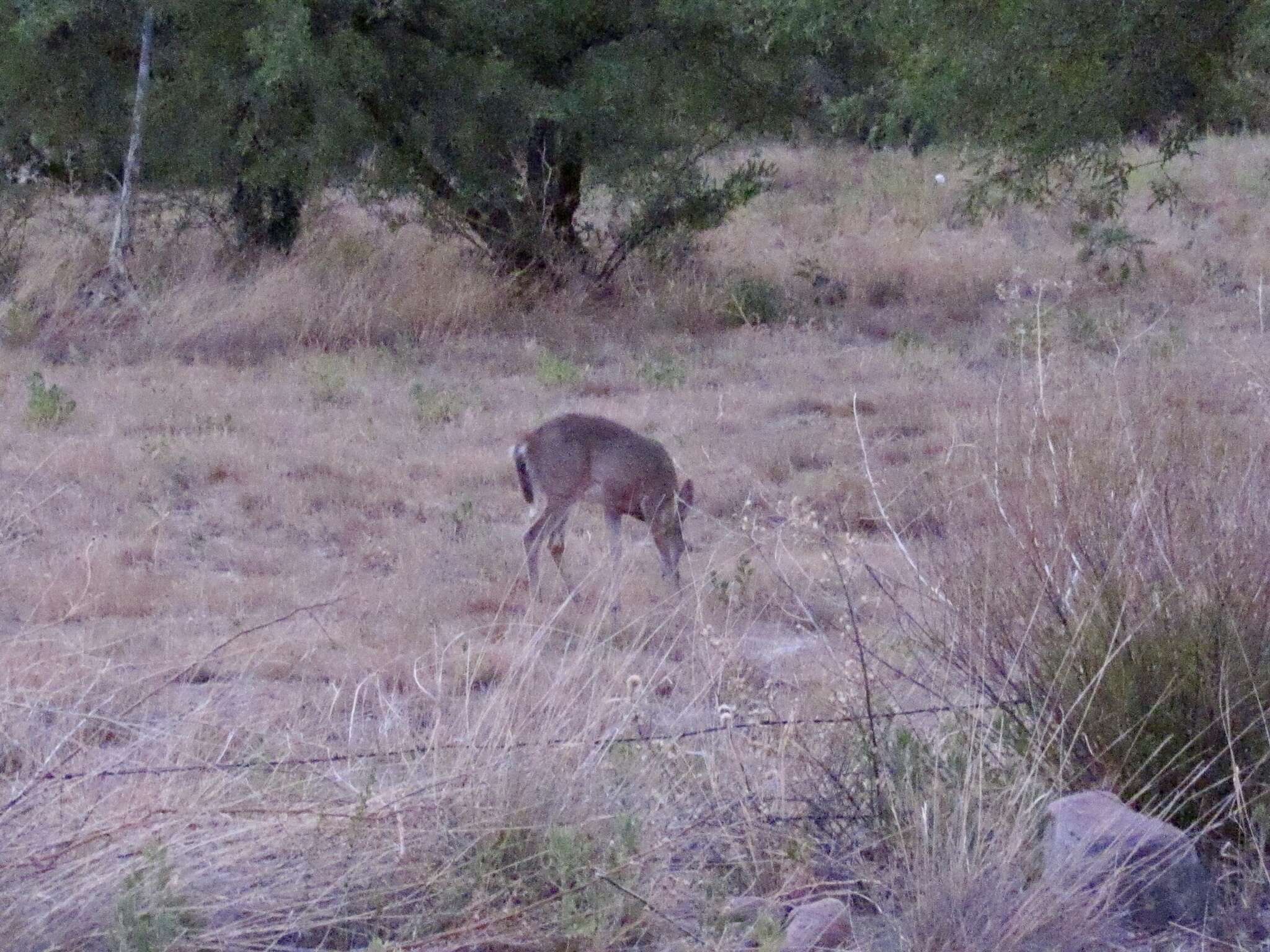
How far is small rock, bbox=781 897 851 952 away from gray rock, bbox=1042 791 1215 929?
19.9 inches

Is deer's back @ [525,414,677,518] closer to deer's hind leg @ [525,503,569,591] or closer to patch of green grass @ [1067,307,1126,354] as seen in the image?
deer's hind leg @ [525,503,569,591]

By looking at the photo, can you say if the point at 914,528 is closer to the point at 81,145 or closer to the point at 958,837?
the point at 958,837

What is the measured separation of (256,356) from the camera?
14.4m

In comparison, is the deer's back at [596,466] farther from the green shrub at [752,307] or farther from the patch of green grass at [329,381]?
the green shrub at [752,307]

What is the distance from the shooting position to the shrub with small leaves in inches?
448

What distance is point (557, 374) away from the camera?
44.4 feet

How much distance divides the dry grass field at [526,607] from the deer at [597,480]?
0.85 ft

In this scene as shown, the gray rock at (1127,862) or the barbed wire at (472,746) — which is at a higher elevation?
the barbed wire at (472,746)

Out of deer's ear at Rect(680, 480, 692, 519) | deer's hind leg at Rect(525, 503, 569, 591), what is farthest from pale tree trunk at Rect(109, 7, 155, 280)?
deer's ear at Rect(680, 480, 692, 519)

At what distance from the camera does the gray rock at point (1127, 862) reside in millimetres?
4090

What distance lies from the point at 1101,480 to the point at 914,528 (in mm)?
4006

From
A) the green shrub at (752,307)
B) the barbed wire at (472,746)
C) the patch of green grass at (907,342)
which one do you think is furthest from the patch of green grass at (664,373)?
the barbed wire at (472,746)

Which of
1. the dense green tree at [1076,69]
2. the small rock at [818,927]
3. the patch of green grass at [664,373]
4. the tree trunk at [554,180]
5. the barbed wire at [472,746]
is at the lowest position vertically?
the patch of green grass at [664,373]

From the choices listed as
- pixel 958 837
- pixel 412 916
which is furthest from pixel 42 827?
pixel 958 837
